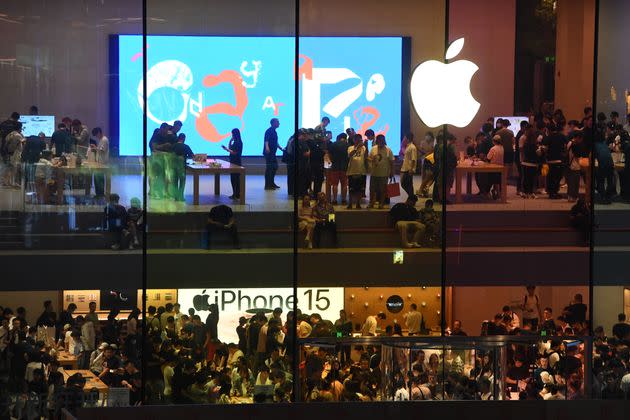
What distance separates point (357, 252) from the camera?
16.2 meters

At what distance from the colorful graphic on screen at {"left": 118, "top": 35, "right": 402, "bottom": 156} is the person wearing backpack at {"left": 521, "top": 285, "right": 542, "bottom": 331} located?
2.78 metres

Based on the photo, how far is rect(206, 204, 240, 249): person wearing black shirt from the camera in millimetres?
16188

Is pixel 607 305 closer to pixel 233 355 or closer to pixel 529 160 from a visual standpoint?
pixel 529 160

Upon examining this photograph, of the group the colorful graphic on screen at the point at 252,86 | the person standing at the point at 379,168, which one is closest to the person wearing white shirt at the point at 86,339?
the colorful graphic on screen at the point at 252,86

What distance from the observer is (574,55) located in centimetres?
1650

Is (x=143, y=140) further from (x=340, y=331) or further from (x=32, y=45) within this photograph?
(x=340, y=331)

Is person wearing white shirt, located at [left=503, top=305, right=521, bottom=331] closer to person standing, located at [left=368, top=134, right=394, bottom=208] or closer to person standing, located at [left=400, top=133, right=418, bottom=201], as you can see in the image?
person standing, located at [left=400, top=133, right=418, bottom=201]

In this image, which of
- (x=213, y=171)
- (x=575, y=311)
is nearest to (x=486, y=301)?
(x=575, y=311)

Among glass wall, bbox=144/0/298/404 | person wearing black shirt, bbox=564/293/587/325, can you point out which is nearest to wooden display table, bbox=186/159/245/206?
glass wall, bbox=144/0/298/404

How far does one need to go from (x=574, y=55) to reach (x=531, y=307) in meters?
3.54

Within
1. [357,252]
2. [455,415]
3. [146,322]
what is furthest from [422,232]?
[455,415]

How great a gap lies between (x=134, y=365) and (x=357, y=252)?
337cm

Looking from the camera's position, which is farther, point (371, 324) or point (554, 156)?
point (554, 156)

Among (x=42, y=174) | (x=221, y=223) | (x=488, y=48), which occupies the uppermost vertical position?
(x=488, y=48)
